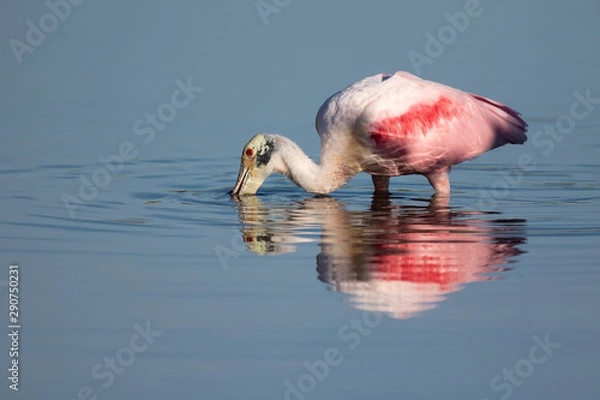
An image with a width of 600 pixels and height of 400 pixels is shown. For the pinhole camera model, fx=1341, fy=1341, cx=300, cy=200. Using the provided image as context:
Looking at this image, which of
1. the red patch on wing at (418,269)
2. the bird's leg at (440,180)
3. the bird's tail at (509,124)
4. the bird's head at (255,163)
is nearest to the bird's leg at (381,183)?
the bird's leg at (440,180)

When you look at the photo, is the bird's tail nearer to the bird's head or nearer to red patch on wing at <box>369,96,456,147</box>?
red patch on wing at <box>369,96,456,147</box>

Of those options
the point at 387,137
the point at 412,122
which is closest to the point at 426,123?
the point at 412,122

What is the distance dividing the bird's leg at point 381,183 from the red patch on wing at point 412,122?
32.4 inches

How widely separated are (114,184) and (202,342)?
6430 mm

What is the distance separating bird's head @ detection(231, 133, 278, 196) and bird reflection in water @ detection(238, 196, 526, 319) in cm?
19

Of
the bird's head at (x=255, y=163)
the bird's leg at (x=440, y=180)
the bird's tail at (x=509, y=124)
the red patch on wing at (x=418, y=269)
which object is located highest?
the bird's tail at (x=509, y=124)

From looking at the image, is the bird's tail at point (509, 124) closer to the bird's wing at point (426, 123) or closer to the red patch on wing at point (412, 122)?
the bird's wing at point (426, 123)

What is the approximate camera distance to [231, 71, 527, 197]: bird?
12.5 metres

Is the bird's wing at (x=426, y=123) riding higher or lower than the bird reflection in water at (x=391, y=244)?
higher

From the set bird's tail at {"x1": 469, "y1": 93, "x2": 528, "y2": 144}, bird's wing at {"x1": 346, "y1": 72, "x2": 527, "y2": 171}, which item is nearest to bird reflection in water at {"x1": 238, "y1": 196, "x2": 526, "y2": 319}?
bird's wing at {"x1": 346, "y1": 72, "x2": 527, "y2": 171}

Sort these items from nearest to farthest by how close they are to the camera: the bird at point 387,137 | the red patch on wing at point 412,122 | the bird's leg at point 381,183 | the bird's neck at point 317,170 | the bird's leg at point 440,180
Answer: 1. the red patch on wing at point 412,122
2. the bird at point 387,137
3. the bird's neck at point 317,170
4. the bird's leg at point 440,180
5. the bird's leg at point 381,183

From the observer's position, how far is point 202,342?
24.9 ft

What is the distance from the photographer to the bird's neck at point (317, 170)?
12859 millimetres

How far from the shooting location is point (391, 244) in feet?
33.7
